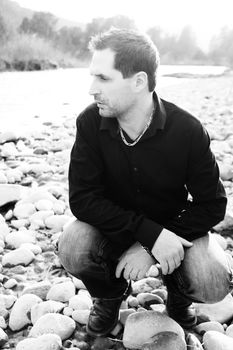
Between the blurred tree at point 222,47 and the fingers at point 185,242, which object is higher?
the fingers at point 185,242

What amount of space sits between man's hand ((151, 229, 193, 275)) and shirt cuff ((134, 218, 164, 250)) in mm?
17

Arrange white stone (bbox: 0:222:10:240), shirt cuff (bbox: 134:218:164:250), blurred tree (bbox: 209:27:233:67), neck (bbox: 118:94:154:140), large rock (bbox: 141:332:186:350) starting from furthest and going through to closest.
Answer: blurred tree (bbox: 209:27:233:67)
white stone (bbox: 0:222:10:240)
neck (bbox: 118:94:154:140)
shirt cuff (bbox: 134:218:164:250)
large rock (bbox: 141:332:186:350)

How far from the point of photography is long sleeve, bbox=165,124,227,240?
185 centimetres

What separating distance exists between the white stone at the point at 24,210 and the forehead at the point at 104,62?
1.50m

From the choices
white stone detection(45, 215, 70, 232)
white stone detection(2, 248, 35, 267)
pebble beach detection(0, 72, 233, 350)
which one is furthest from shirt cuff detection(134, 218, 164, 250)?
white stone detection(45, 215, 70, 232)

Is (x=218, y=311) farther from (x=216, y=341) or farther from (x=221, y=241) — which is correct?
(x=221, y=241)

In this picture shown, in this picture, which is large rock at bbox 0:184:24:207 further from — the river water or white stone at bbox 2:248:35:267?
the river water

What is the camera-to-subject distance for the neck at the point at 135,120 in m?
1.93

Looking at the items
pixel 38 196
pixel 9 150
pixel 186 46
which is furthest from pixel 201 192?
pixel 186 46

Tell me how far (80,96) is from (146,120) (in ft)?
26.9

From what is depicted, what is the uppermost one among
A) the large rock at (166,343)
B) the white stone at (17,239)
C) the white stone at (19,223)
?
the large rock at (166,343)

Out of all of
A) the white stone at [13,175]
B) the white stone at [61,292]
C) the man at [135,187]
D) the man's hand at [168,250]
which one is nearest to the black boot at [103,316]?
the man at [135,187]

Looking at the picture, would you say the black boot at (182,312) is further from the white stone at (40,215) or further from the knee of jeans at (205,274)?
the white stone at (40,215)

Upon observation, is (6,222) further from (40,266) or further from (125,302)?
(125,302)
